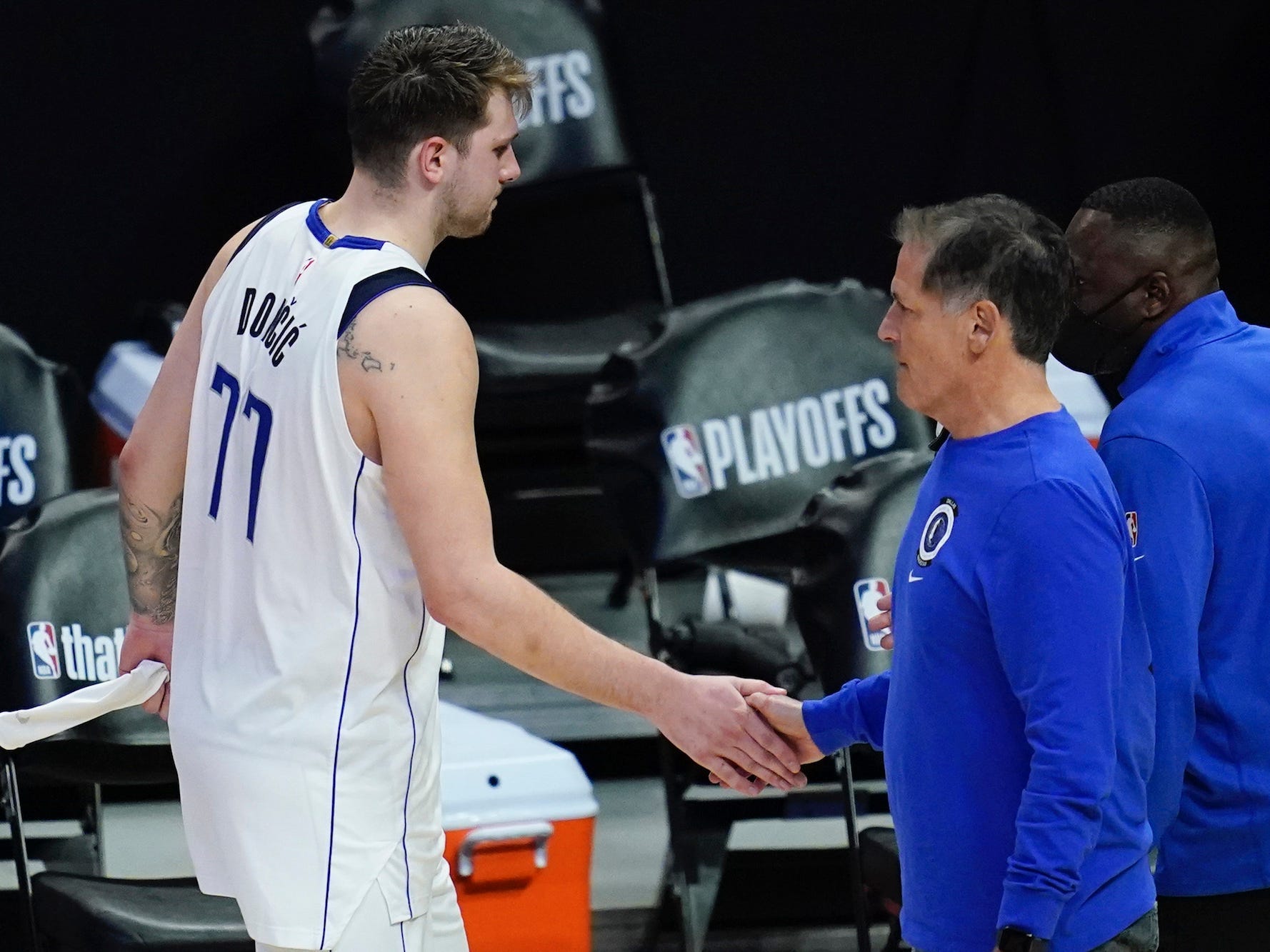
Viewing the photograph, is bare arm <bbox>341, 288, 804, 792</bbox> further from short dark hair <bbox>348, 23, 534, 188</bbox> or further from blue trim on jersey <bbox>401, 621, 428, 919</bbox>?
short dark hair <bbox>348, 23, 534, 188</bbox>

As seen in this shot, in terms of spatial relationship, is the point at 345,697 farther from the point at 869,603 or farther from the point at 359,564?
the point at 869,603

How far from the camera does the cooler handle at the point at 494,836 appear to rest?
9.28 feet

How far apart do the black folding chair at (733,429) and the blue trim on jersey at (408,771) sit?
143 centimetres

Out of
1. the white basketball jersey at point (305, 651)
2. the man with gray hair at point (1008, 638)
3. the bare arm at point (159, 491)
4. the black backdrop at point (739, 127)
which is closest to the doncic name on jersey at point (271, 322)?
the white basketball jersey at point (305, 651)

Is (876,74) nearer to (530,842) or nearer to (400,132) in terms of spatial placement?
(530,842)

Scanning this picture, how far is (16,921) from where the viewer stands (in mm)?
3492

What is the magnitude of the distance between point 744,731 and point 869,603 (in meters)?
1.00

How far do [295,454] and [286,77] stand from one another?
3082 mm

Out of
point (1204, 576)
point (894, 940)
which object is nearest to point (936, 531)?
point (1204, 576)

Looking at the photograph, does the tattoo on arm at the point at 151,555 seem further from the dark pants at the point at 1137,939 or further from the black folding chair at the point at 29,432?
the black folding chair at the point at 29,432

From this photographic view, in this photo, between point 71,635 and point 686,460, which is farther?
point 686,460

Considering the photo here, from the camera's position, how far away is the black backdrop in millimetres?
4699

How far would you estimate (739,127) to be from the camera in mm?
4824

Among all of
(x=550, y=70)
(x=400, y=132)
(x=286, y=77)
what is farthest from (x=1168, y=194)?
(x=286, y=77)
